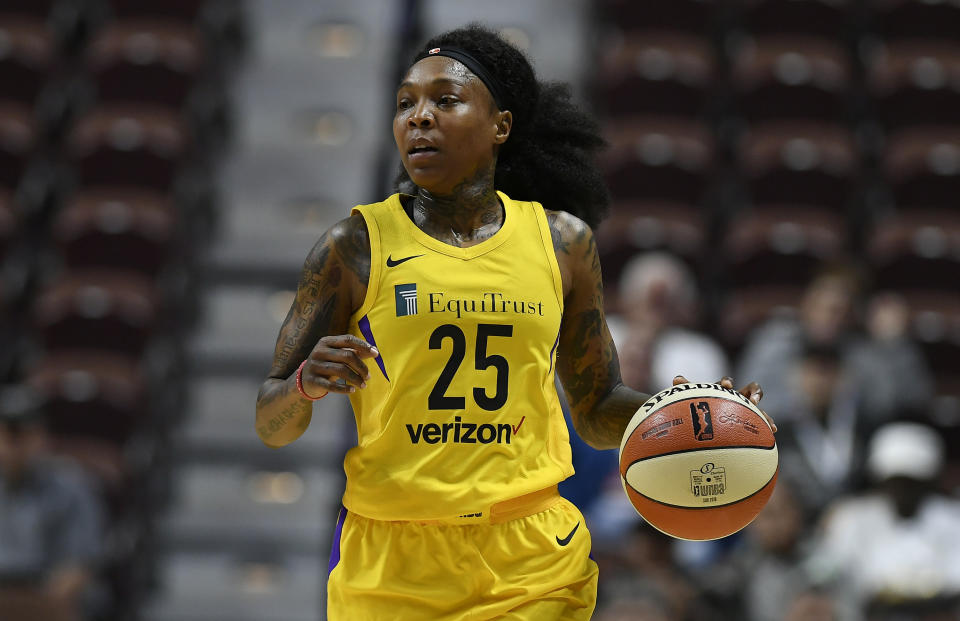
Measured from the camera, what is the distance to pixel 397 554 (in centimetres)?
273

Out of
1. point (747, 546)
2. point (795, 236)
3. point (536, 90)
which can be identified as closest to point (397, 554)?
point (536, 90)

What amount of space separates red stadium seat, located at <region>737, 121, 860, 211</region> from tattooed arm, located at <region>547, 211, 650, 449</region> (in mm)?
5781

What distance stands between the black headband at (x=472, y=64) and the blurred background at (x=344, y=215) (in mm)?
2483

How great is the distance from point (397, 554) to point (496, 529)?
21 centimetres

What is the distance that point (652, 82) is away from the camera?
897cm

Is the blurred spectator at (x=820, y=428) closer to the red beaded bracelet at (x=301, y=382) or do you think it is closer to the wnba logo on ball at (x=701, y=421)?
the wnba logo on ball at (x=701, y=421)

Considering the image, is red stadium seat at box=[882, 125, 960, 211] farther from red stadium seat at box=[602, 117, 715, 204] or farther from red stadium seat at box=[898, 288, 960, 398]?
red stadium seat at box=[602, 117, 715, 204]

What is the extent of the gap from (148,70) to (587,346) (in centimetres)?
674

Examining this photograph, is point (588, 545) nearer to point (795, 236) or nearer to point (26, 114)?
point (795, 236)

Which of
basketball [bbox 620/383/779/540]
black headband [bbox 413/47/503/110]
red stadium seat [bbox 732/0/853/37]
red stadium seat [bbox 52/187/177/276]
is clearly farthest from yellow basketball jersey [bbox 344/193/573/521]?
red stadium seat [bbox 732/0/853/37]

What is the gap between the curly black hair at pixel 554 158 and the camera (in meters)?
3.17

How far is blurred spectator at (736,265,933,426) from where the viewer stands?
22.4 ft

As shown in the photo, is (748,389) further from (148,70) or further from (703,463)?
(148,70)

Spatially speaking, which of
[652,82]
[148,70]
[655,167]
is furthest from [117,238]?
[652,82]
